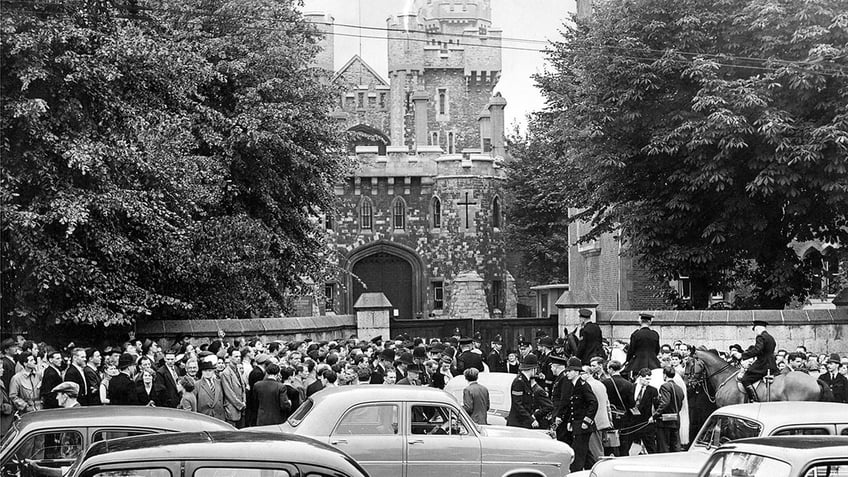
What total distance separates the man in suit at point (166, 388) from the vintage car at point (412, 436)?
11.6 feet

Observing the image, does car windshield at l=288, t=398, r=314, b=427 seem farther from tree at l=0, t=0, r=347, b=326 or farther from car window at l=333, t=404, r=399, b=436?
tree at l=0, t=0, r=347, b=326

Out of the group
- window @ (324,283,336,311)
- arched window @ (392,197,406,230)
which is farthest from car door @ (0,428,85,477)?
arched window @ (392,197,406,230)

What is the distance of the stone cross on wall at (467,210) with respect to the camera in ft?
200

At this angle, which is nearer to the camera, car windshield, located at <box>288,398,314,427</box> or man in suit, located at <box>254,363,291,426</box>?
car windshield, located at <box>288,398,314,427</box>

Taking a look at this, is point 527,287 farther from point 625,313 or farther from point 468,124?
point 625,313

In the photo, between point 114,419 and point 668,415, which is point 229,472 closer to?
point 114,419

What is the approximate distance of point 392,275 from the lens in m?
61.5

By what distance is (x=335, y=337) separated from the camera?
2911 cm

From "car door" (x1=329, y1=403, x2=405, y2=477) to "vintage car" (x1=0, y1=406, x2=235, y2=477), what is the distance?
2.14 metres

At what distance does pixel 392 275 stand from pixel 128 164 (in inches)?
1557

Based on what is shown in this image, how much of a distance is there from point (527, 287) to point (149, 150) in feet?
165

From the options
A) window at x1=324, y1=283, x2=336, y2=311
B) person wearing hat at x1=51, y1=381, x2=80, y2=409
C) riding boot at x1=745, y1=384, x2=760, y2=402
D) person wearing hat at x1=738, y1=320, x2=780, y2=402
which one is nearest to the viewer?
person wearing hat at x1=51, y1=381, x2=80, y2=409

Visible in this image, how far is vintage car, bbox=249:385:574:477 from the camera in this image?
11641mm

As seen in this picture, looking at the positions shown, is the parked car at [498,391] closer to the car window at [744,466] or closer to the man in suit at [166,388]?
the man in suit at [166,388]
